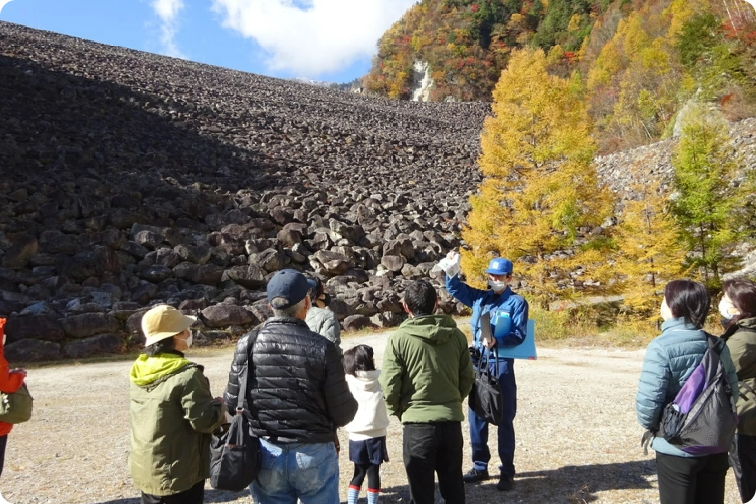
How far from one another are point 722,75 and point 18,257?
3116 cm

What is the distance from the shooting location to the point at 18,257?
14875 millimetres

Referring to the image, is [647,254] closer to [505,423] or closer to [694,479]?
[505,423]

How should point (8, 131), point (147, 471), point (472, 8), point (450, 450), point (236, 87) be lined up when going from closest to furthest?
point (147, 471) → point (450, 450) → point (8, 131) → point (236, 87) → point (472, 8)

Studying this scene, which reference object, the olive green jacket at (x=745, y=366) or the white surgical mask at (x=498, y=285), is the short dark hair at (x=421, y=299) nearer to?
the white surgical mask at (x=498, y=285)

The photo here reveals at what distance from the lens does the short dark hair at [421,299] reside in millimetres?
3459

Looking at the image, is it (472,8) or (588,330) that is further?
(472,8)

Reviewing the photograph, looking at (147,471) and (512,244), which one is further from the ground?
(512,244)

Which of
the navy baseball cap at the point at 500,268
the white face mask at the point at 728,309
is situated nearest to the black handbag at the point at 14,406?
the navy baseball cap at the point at 500,268

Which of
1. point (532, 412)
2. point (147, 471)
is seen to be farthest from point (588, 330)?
point (147, 471)

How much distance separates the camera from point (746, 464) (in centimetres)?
346

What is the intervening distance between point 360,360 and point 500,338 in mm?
1141

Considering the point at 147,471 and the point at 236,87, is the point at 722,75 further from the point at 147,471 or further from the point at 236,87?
the point at 236,87

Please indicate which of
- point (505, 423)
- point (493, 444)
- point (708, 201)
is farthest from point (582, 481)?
point (708, 201)

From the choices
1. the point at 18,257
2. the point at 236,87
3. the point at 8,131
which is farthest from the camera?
the point at 236,87
